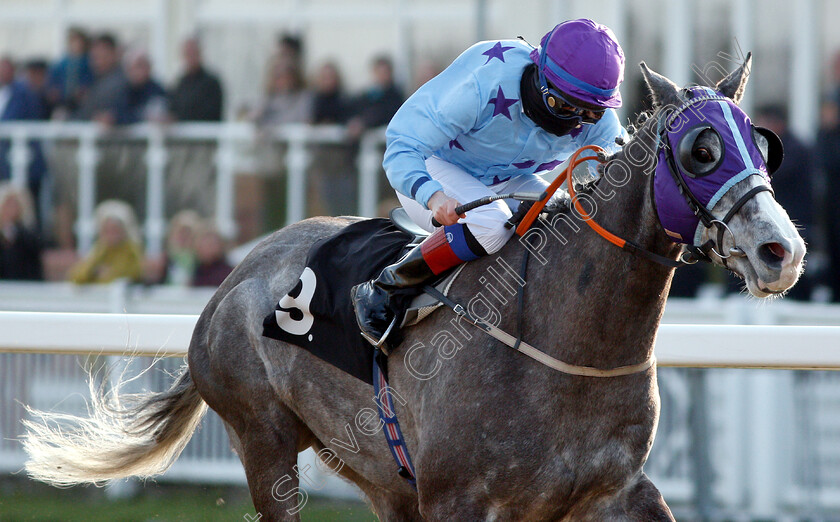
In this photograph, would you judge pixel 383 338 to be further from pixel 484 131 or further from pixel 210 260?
pixel 210 260

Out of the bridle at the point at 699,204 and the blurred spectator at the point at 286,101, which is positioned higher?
the bridle at the point at 699,204

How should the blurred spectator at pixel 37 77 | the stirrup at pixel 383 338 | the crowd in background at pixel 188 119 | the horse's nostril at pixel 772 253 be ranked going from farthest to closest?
the blurred spectator at pixel 37 77
the crowd in background at pixel 188 119
the stirrup at pixel 383 338
the horse's nostril at pixel 772 253

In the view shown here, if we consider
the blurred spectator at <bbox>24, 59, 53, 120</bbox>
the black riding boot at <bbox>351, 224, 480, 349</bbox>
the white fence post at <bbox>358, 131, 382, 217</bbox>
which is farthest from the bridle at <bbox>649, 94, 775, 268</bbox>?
the blurred spectator at <bbox>24, 59, 53, 120</bbox>

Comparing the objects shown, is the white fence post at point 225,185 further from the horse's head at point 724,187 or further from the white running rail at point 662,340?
the horse's head at point 724,187

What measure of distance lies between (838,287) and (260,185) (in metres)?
4.27

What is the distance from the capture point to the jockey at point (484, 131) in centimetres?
272

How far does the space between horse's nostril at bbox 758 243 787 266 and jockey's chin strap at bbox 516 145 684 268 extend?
0.77ft

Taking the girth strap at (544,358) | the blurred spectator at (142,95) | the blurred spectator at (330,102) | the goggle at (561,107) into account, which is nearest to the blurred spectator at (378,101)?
the blurred spectator at (330,102)

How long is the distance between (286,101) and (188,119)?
0.86 m

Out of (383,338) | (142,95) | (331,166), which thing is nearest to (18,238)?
(142,95)

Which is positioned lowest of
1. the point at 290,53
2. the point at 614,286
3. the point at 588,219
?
the point at 290,53

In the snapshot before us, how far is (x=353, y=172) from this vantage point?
7809 mm

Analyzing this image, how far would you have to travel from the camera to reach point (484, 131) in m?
2.93

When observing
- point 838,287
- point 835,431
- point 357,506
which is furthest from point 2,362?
point 838,287
